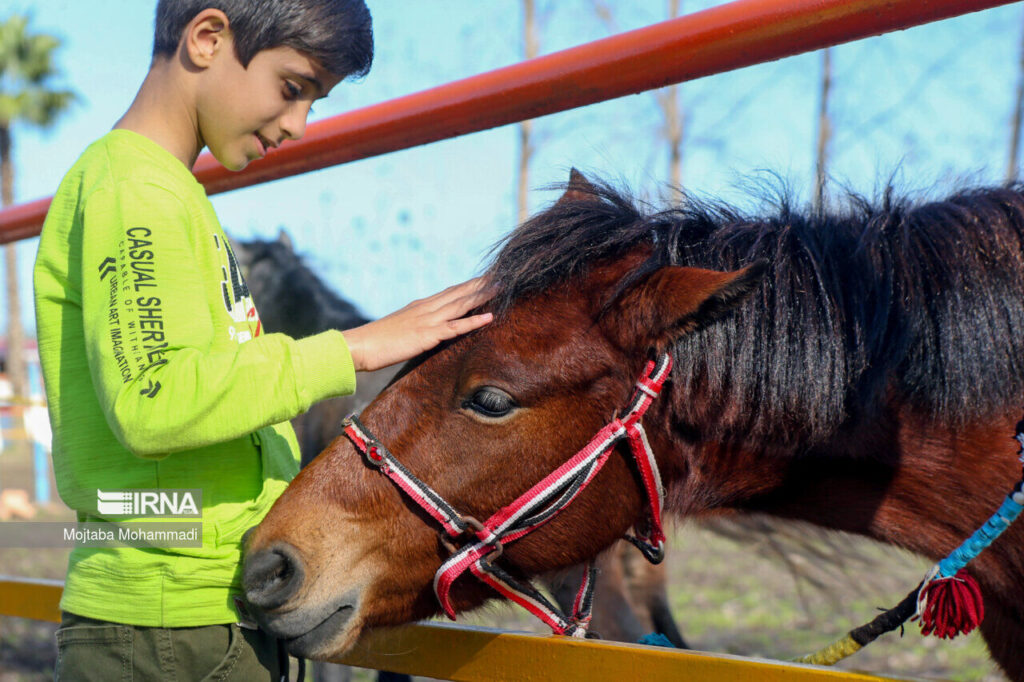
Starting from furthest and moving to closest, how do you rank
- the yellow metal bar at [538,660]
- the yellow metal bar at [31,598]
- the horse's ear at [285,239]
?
the horse's ear at [285,239]
the yellow metal bar at [31,598]
the yellow metal bar at [538,660]

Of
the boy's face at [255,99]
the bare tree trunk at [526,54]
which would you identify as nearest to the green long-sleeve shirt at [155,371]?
the boy's face at [255,99]

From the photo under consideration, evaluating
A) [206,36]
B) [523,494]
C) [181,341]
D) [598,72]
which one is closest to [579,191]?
[598,72]

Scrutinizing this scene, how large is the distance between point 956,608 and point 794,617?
4607mm

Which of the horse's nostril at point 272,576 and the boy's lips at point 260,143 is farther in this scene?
the boy's lips at point 260,143

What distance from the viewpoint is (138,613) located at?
1.46 meters

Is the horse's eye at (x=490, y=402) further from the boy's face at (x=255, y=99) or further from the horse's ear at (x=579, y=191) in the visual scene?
the boy's face at (x=255, y=99)

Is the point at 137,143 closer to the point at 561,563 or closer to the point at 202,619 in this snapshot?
the point at 202,619

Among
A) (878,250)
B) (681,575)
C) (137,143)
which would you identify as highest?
(137,143)

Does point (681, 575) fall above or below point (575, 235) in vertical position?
below

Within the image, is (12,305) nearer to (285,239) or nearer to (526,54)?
(526,54)

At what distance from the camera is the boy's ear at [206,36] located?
1.51 m

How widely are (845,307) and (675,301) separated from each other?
0.36 m

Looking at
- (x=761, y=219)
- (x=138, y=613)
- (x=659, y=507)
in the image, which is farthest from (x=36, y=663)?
(x=761, y=219)

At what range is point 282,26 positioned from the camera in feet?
5.03
